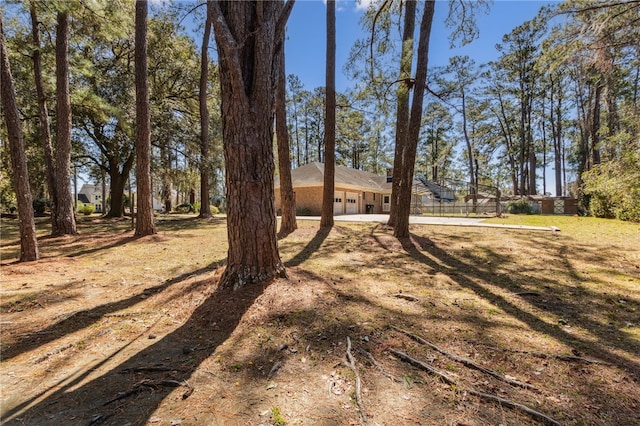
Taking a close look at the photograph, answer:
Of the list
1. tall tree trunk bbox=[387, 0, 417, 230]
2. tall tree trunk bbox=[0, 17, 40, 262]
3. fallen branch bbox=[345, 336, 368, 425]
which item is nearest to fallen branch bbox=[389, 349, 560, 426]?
fallen branch bbox=[345, 336, 368, 425]

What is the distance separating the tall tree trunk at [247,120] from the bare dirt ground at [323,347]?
55cm

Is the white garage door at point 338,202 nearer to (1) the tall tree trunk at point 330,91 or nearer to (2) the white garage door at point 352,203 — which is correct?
(2) the white garage door at point 352,203

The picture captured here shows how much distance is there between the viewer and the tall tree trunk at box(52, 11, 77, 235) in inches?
324

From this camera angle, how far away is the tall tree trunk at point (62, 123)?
8.24 m

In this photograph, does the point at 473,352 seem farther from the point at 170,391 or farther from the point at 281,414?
the point at 170,391

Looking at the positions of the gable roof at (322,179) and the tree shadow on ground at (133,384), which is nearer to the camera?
the tree shadow on ground at (133,384)

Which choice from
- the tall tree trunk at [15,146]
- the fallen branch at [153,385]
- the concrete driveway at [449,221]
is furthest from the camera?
the concrete driveway at [449,221]

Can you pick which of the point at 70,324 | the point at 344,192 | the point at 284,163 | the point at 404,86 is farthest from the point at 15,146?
the point at 344,192

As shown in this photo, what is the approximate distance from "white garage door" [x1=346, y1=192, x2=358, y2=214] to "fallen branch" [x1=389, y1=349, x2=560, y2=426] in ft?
68.1

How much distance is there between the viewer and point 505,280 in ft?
15.8

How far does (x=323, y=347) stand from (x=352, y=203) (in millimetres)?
21459

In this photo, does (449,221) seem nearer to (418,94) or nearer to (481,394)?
(418,94)

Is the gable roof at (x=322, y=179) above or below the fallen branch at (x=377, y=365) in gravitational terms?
above

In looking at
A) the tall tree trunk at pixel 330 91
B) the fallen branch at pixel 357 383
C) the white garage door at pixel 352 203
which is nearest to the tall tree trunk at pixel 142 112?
the tall tree trunk at pixel 330 91
